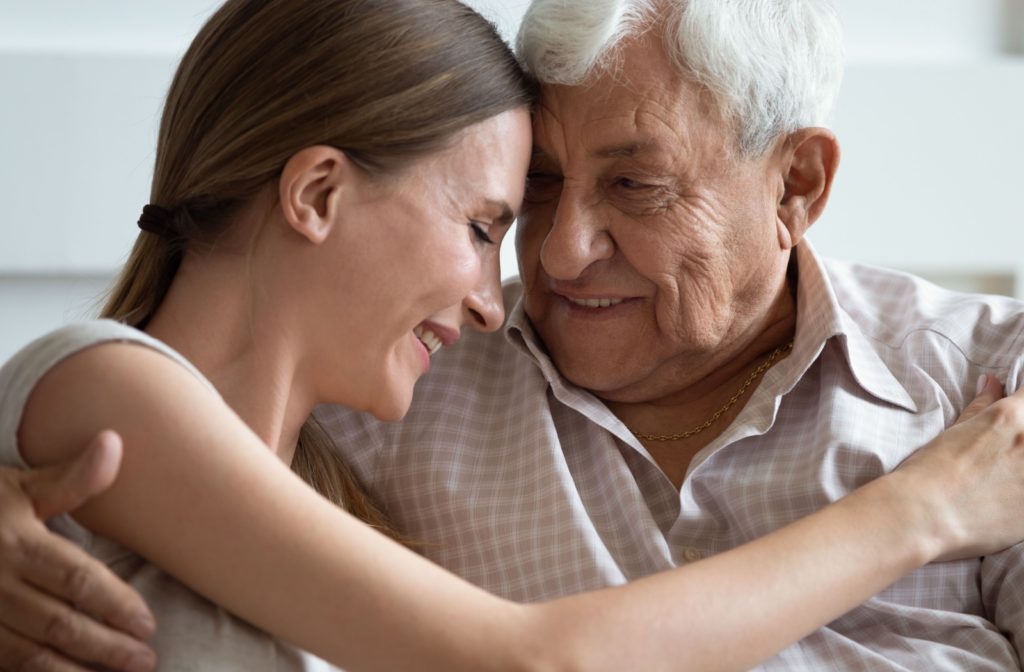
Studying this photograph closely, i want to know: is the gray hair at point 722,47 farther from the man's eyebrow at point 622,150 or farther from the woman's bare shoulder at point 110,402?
the woman's bare shoulder at point 110,402

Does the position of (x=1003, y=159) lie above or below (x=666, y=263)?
below

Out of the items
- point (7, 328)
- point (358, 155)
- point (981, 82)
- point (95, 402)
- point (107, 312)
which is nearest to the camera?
point (95, 402)

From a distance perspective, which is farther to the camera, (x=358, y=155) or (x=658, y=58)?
(x=658, y=58)

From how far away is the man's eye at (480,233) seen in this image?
5.09ft

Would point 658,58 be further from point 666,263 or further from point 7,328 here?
point 7,328

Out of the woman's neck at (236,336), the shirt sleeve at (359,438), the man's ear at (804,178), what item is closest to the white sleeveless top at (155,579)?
the woman's neck at (236,336)

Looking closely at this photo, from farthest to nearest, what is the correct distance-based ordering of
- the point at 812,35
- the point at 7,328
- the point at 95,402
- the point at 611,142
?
1. the point at 7,328
2. the point at 812,35
3. the point at 611,142
4. the point at 95,402

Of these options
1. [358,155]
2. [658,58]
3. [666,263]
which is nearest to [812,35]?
[658,58]

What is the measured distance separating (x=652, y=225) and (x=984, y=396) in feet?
1.62

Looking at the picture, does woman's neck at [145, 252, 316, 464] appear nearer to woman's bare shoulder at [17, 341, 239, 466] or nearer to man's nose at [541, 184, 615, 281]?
woman's bare shoulder at [17, 341, 239, 466]

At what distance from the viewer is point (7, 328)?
2488 mm

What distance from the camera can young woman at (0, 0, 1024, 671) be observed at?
120 cm

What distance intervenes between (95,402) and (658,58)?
2.86 ft

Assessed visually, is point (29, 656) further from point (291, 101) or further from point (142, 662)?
point (291, 101)
